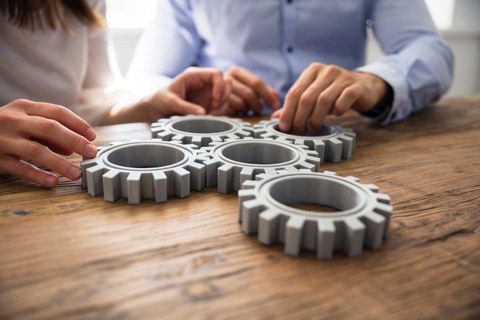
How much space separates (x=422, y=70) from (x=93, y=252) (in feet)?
3.78

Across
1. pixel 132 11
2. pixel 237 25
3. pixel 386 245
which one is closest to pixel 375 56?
pixel 132 11

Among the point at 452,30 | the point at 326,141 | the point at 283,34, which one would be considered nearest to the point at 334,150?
the point at 326,141

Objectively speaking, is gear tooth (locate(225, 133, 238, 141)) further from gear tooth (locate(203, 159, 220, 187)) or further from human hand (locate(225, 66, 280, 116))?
human hand (locate(225, 66, 280, 116))

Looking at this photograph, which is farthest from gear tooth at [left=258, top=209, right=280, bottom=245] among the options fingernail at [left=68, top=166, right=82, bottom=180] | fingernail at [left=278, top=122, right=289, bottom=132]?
fingernail at [left=278, top=122, right=289, bottom=132]

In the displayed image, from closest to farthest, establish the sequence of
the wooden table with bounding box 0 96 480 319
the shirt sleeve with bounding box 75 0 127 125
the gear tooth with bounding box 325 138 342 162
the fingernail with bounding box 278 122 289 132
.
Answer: the wooden table with bounding box 0 96 480 319, the gear tooth with bounding box 325 138 342 162, the fingernail with bounding box 278 122 289 132, the shirt sleeve with bounding box 75 0 127 125

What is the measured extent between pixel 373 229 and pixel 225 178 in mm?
253

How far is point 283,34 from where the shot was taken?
1.54m

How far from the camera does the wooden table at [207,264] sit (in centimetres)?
42

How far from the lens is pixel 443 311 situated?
42 centimetres

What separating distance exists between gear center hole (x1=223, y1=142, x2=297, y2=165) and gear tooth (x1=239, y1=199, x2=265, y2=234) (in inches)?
10.4

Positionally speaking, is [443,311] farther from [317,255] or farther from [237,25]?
[237,25]

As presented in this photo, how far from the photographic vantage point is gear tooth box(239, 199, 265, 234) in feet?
1.83

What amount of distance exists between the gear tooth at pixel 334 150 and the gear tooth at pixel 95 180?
0.44 meters

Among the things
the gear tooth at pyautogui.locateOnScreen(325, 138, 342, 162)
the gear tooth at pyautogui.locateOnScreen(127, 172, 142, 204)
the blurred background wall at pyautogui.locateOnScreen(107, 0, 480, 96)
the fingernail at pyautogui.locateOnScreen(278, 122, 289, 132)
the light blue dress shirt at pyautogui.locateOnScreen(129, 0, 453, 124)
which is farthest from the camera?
the blurred background wall at pyautogui.locateOnScreen(107, 0, 480, 96)
